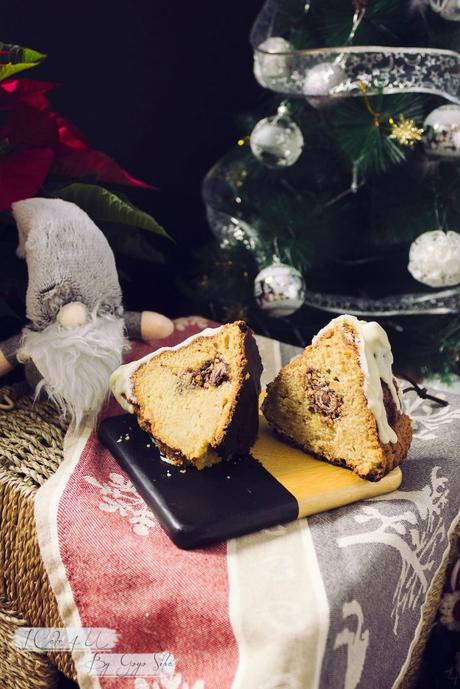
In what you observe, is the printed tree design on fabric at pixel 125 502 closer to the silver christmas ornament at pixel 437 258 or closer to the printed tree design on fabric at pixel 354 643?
the printed tree design on fabric at pixel 354 643

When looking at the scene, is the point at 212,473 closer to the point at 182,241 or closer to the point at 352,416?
the point at 352,416

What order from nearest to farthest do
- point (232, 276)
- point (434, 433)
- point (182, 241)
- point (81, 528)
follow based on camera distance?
point (81, 528) → point (434, 433) → point (232, 276) → point (182, 241)

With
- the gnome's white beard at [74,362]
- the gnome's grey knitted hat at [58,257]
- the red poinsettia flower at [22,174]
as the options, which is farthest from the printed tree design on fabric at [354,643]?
the red poinsettia flower at [22,174]

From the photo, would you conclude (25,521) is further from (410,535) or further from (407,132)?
(407,132)

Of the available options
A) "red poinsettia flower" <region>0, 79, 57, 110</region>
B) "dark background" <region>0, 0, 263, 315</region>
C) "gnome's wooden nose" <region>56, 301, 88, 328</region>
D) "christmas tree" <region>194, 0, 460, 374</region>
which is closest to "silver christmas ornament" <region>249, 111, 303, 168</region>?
"christmas tree" <region>194, 0, 460, 374</region>

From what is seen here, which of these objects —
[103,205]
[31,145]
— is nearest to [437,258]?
[103,205]

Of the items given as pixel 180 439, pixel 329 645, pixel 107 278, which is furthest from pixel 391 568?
pixel 107 278
